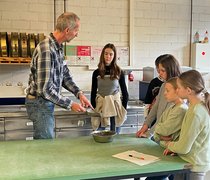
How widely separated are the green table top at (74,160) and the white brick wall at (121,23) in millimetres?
2084

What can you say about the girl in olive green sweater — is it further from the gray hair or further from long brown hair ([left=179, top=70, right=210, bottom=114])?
the gray hair

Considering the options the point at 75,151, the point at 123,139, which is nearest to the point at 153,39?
the point at 123,139

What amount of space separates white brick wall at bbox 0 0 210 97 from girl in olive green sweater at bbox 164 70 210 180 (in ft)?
8.13

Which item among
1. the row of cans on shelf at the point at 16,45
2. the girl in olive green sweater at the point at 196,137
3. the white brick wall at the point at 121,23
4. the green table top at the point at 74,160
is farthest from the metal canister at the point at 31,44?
the girl in olive green sweater at the point at 196,137

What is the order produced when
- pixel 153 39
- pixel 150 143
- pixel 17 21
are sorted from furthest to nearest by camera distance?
pixel 153 39, pixel 17 21, pixel 150 143

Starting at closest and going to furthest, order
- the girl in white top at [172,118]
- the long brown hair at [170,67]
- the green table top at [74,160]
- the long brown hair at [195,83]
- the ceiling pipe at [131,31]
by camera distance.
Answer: the green table top at [74,160]
the long brown hair at [195,83]
the girl in white top at [172,118]
the long brown hair at [170,67]
the ceiling pipe at [131,31]

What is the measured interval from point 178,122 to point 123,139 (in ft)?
1.50

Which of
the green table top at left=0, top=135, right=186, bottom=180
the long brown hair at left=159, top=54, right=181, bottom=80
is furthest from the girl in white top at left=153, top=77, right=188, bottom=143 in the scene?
the long brown hair at left=159, top=54, right=181, bottom=80

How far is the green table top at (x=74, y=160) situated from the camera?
156 cm

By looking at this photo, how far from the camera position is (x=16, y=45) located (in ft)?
11.5

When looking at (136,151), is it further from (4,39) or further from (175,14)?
(175,14)

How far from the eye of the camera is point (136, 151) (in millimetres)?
1934

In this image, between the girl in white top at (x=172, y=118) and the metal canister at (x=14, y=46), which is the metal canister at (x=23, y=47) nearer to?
the metal canister at (x=14, y=46)

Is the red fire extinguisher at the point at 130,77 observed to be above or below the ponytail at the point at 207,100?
above
